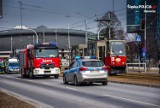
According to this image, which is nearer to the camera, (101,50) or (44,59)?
(44,59)

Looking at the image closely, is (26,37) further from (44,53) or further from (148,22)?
(44,53)

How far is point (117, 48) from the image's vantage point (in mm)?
45750

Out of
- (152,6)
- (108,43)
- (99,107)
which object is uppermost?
(152,6)

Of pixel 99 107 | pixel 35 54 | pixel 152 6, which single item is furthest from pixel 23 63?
pixel 152 6

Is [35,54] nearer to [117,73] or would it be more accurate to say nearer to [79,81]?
[117,73]

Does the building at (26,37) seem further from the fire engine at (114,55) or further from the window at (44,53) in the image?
the window at (44,53)

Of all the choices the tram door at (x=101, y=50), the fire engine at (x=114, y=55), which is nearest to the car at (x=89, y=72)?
the fire engine at (x=114, y=55)

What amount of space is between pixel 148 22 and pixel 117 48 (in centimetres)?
3025

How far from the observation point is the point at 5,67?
226 feet

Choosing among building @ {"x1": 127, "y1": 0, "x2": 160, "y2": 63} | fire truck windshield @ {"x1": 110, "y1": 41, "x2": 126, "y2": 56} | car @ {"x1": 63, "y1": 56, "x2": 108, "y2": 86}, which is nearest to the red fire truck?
fire truck windshield @ {"x1": 110, "y1": 41, "x2": 126, "y2": 56}

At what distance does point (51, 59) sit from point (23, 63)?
23.3ft

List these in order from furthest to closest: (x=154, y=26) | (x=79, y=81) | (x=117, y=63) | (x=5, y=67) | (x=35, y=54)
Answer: (x=154, y=26)
(x=5, y=67)
(x=117, y=63)
(x=35, y=54)
(x=79, y=81)

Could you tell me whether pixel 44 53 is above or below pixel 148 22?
below

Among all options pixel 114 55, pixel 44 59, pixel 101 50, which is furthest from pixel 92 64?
pixel 101 50
